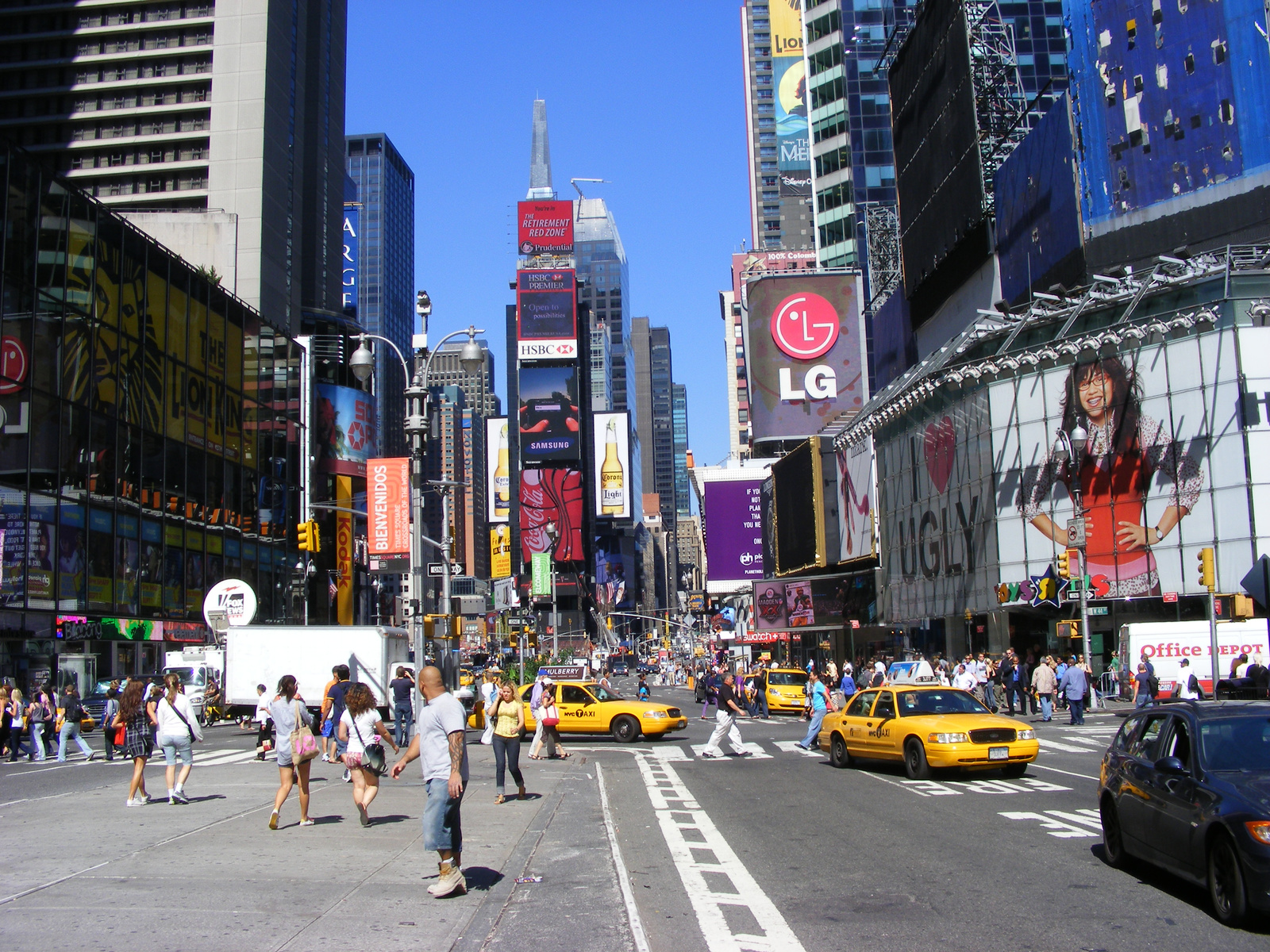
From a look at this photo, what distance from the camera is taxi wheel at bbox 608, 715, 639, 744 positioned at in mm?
27422

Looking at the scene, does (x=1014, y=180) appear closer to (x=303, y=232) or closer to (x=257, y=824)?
(x=257, y=824)

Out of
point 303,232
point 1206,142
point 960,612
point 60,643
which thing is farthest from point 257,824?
point 303,232

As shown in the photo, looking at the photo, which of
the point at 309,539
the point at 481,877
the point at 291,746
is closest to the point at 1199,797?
the point at 481,877

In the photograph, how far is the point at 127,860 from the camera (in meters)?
10.1

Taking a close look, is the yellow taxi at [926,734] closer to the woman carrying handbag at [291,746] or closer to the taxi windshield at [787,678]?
the woman carrying handbag at [291,746]

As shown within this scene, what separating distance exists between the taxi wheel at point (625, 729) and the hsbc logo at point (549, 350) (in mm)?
137642

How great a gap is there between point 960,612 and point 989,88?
2639 cm

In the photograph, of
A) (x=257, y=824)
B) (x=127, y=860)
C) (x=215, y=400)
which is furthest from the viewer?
(x=215, y=400)

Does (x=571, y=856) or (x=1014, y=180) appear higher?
(x=1014, y=180)

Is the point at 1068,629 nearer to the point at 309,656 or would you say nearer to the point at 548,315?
the point at 309,656

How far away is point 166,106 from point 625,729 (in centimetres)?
7052

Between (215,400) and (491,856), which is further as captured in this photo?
(215,400)

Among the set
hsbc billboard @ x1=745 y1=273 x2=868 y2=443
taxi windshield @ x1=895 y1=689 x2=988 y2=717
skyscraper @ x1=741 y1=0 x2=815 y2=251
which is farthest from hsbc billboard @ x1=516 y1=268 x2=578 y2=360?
taxi windshield @ x1=895 y1=689 x2=988 y2=717

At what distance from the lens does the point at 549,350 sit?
163m
